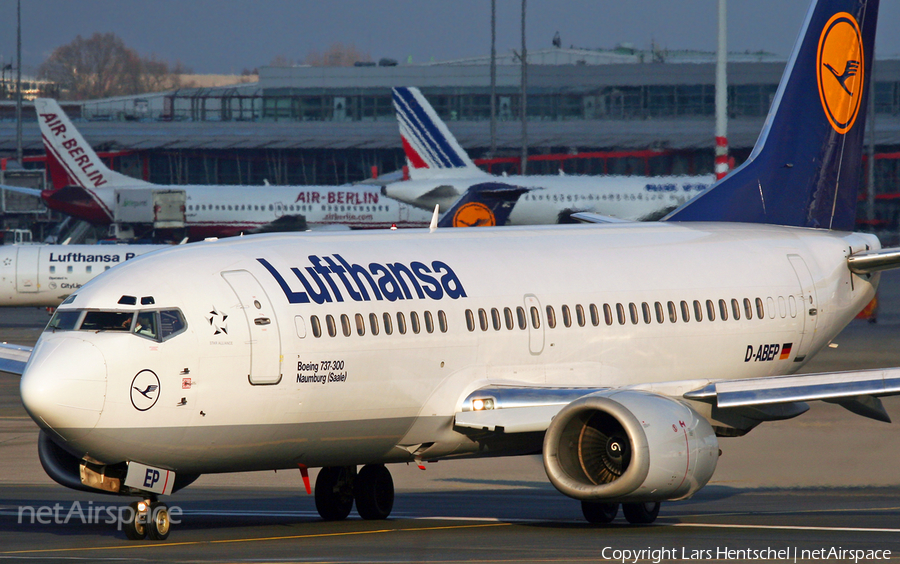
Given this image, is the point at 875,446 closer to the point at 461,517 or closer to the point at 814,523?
the point at 814,523

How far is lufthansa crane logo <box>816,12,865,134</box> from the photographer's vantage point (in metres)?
27.1

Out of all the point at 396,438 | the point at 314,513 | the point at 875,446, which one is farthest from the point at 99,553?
the point at 875,446

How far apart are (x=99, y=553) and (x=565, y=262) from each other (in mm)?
8682

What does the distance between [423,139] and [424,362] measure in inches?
2464

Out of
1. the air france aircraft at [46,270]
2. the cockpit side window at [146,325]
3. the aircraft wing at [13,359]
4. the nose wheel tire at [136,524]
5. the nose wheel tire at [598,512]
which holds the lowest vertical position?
the air france aircraft at [46,270]

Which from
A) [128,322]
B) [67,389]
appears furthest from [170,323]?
[67,389]

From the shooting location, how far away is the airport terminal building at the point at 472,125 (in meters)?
112

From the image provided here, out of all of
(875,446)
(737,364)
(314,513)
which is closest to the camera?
(314,513)

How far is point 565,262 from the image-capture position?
20.4 meters

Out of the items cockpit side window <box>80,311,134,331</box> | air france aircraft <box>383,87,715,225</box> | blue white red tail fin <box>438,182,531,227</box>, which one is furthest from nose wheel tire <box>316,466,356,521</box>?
air france aircraft <box>383,87,715,225</box>

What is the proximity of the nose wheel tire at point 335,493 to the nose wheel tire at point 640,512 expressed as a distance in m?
4.07

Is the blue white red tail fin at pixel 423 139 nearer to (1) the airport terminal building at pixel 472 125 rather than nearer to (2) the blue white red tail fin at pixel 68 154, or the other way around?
(2) the blue white red tail fin at pixel 68 154

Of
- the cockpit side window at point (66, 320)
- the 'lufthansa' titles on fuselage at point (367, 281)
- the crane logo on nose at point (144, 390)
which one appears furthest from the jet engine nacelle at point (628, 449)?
the cockpit side window at point (66, 320)

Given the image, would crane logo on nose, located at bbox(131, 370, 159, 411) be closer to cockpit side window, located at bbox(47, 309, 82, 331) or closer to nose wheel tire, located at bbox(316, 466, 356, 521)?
cockpit side window, located at bbox(47, 309, 82, 331)
